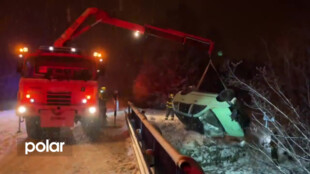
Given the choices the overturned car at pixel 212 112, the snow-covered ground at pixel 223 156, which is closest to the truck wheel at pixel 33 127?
the snow-covered ground at pixel 223 156

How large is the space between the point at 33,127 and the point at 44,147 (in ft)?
4.13

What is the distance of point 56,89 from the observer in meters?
9.33

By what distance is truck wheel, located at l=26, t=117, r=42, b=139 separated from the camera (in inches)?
380

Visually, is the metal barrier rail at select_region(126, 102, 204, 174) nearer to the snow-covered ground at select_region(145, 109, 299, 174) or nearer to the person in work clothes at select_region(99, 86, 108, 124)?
the snow-covered ground at select_region(145, 109, 299, 174)

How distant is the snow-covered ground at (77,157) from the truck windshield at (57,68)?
1895mm

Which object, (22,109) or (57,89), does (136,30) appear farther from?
(22,109)

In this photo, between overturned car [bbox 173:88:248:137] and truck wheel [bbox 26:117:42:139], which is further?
overturned car [bbox 173:88:248:137]

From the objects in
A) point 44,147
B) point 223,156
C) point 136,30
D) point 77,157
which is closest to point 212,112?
point 223,156

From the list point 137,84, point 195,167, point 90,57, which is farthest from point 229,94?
point 137,84

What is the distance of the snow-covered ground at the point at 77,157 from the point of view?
674 centimetres

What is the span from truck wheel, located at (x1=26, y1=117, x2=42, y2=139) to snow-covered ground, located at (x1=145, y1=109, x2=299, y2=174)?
463 centimetres

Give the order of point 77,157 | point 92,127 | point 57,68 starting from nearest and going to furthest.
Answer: point 77,157 → point 57,68 → point 92,127

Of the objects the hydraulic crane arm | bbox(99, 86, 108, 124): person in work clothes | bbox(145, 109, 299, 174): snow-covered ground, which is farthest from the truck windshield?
bbox(145, 109, 299, 174): snow-covered ground

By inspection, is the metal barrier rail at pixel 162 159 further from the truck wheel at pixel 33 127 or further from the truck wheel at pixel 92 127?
the truck wheel at pixel 33 127
